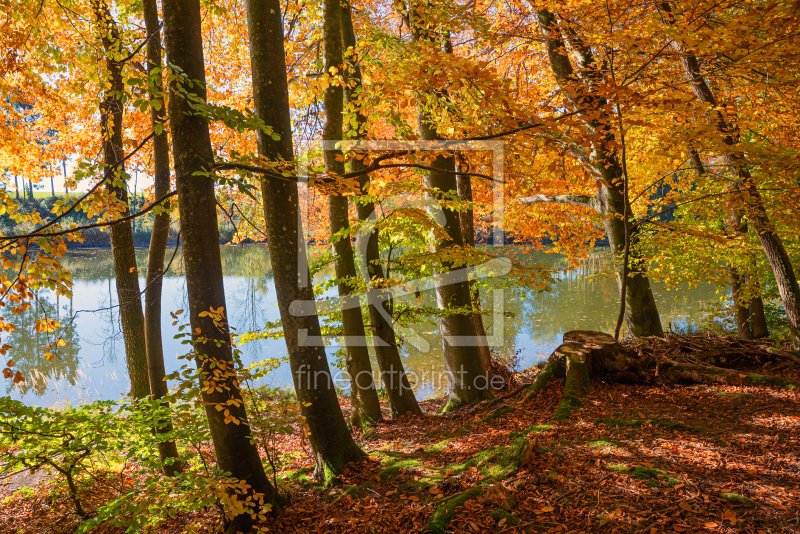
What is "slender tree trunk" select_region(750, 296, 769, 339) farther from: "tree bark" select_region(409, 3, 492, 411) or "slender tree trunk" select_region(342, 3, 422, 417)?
"slender tree trunk" select_region(342, 3, 422, 417)

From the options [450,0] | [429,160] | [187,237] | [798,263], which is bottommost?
[798,263]

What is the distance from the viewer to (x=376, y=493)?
142 inches

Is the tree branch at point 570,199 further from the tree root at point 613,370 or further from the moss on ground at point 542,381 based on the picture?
the moss on ground at point 542,381

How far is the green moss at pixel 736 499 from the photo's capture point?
8.52 feet

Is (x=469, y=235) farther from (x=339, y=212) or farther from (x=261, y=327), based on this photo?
(x=261, y=327)

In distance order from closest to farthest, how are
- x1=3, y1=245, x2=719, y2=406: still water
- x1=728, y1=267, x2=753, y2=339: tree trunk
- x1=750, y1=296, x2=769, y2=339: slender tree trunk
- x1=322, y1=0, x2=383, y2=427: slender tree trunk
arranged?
x1=322, y1=0, x2=383, y2=427: slender tree trunk < x1=728, y1=267, x2=753, y2=339: tree trunk < x1=750, y1=296, x2=769, y2=339: slender tree trunk < x1=3, y1=245, x2=719, y2=406: still water

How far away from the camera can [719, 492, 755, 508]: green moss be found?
2.60 meters

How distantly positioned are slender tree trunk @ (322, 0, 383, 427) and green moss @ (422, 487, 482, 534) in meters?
3.25

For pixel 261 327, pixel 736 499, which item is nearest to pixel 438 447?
pixel 736 499

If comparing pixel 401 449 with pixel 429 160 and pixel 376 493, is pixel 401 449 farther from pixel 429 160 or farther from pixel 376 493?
pixel 429 160

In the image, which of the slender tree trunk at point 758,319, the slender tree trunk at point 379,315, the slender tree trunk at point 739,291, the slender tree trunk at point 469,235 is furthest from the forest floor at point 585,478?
the slender tree trunk at point 758,319

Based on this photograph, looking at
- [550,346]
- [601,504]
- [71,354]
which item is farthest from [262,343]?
[601,504]

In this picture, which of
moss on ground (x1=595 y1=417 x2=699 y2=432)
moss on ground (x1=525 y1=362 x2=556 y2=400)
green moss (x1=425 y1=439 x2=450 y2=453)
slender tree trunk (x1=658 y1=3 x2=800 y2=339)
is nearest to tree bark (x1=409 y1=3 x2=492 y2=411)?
moss on ground (x1=525 y1=362 x2=556 y2=400)

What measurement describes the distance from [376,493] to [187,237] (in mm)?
2519
